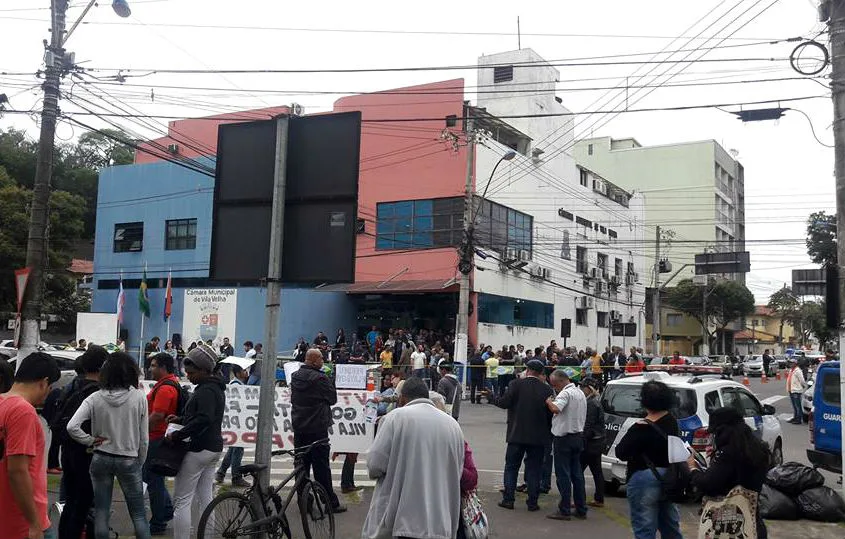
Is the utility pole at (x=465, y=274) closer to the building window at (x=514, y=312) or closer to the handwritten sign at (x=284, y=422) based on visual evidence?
the building window at (x=514, y=312)

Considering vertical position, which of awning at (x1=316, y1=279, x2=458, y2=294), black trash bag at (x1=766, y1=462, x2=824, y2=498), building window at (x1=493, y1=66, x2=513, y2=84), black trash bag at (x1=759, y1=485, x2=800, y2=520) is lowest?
black trash bag at (x1=759, y1=485, x2=800, y2=520)

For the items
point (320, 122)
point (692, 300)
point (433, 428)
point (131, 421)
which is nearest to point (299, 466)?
point (131, 421)

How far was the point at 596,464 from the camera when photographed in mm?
9406

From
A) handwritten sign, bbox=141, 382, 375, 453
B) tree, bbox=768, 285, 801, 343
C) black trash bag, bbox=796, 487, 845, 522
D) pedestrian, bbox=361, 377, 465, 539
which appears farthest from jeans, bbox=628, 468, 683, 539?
tree, bbox=768, 285, 801, 343

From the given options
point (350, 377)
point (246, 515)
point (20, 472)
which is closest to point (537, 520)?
point (246, 515)

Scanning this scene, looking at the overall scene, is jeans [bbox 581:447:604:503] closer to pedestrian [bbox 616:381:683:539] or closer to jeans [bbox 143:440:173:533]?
pedestrian [bbox 616:381:683:539]

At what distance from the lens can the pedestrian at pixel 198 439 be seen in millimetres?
5996

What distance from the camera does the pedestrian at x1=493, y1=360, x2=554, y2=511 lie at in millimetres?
8656

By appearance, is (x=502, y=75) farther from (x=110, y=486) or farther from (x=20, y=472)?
(x=20, y=472)

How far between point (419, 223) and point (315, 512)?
2755cm

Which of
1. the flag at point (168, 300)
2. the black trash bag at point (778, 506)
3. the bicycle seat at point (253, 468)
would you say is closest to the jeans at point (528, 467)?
the black trash bag at point (778, 506)

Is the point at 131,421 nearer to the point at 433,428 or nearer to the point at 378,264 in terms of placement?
Result: the point at 433,428

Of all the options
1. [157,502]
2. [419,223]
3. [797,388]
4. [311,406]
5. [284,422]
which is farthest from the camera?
[419,223]

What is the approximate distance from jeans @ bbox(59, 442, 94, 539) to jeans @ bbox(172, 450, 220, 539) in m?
0.68
